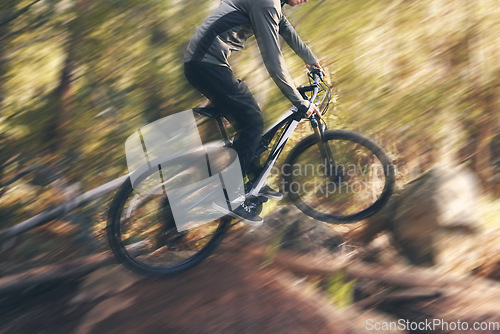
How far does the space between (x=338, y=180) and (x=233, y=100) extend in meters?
1.20

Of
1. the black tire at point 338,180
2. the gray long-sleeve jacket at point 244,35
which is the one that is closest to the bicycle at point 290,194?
the black tire at point 338,180

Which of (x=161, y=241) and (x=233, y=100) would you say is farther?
(x=161, y=241)

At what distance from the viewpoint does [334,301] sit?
9.46 ft

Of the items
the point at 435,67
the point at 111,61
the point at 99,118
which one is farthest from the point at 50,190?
the point at 435,67

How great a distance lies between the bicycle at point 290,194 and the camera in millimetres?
2848

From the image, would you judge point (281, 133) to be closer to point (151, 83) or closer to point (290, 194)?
point (290, 194)

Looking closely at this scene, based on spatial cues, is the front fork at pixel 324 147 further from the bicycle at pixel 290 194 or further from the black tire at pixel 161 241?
the black tire at pixel 161 241

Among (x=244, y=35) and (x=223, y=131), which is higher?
(x=244, y=35)

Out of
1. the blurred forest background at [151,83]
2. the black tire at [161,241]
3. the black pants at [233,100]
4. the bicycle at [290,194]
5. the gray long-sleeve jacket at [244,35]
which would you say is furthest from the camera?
the blurred forest background at [151,83]

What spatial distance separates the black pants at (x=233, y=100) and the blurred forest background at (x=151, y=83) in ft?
2.23

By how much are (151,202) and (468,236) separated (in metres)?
2.51

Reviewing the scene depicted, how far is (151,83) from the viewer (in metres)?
3.34

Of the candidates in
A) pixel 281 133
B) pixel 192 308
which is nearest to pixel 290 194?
pixel 281 133

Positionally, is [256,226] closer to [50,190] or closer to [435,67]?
[50,190]
